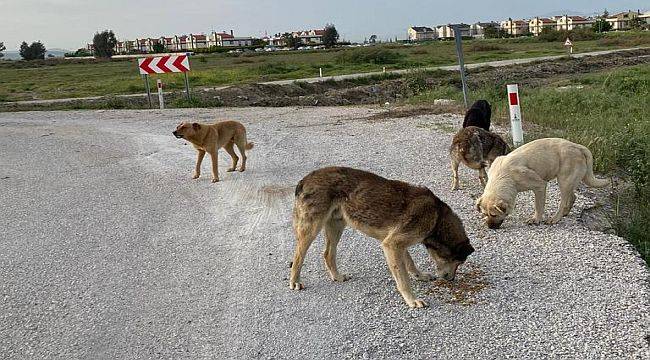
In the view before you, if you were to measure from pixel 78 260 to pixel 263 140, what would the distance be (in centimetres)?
807

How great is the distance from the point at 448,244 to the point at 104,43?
344 feet

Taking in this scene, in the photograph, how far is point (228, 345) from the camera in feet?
16.2

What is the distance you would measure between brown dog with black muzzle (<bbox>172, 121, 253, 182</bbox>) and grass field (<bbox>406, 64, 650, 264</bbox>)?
5478 millimetres

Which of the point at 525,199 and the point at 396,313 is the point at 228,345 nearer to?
the point at 396,313

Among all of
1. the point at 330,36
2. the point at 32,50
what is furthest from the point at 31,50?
the point at 330,36

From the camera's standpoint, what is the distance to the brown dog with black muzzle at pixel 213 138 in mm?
10734

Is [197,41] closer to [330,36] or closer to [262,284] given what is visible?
[330,36]

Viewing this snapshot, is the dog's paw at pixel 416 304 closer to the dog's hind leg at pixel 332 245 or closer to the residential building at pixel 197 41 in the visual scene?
the dog's hind leg at pixel 332 245

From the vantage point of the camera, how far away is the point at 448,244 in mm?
5488

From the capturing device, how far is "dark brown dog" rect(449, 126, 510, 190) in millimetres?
8789

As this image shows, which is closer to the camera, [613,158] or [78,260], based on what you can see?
[78,260]

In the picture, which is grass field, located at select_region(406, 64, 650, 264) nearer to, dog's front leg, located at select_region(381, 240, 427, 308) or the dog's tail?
the dog's tail

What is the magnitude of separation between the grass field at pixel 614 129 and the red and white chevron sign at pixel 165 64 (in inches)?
350

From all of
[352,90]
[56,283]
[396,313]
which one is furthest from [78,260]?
[352,90]
